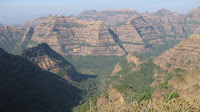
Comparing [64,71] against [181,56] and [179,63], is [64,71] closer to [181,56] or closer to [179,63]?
[179,63]

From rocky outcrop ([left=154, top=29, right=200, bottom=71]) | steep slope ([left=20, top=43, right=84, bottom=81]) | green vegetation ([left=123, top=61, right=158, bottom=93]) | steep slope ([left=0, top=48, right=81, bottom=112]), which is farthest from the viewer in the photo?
steep slope ([left=20, top=43, right=84, bottom=81])

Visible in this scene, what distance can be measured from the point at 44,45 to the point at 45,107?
78.2 metres

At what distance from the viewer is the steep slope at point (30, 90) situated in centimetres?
7650

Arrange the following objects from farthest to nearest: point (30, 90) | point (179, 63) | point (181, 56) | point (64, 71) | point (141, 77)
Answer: point (64, 71) → point (181, 56) → point (141, 77) → point (179, 63) → point (30, 90)

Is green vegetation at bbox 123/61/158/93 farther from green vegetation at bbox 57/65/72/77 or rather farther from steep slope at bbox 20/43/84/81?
green vegetation at bbox 57/65/72/77

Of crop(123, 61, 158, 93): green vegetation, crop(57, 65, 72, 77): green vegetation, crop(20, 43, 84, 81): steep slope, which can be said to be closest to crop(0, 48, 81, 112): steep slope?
crop(57, 65, 72, 77): green vegetation

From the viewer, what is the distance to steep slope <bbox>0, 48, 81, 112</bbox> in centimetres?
7650

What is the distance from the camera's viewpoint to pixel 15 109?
72000 mm

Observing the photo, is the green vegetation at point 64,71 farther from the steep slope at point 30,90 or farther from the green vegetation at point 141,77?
the green vegetation at point 141,77

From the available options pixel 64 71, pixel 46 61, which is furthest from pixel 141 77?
pixel 46 61

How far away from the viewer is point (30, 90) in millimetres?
90188

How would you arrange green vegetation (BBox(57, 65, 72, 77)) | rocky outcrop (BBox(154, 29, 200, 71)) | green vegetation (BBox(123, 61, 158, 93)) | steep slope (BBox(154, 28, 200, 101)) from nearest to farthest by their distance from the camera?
steep slope (BBox(154, 28, 200, 101)) → green vegetation (BBox(123, 61, 158, 93)) → rocky outcrop (BBox(154, 29, 200, 71)) → green vegetation (BBox(57, 65, 72, 77))

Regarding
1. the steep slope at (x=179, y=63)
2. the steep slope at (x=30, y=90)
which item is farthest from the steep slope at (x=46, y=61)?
the steep slope at (x=179, y=63)

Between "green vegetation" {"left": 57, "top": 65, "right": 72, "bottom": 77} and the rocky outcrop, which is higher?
the rocky outcrop
